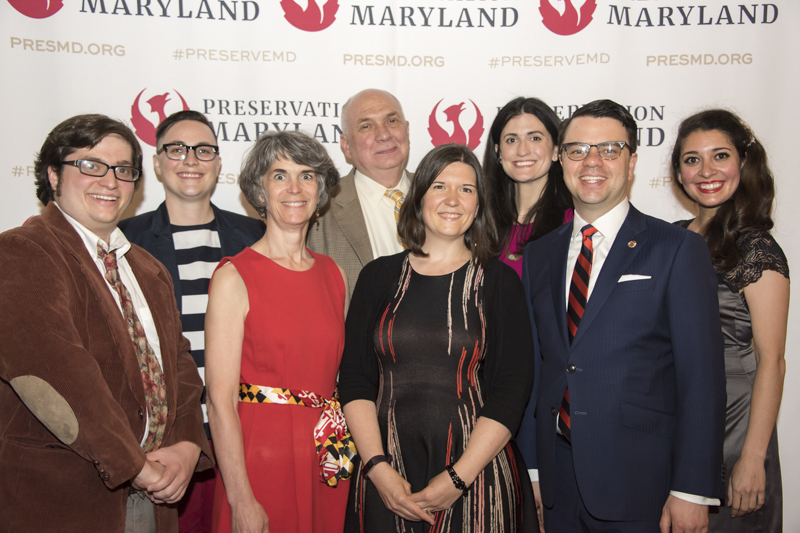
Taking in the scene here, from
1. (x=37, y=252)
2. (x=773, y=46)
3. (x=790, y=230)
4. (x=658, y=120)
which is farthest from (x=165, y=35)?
(x=790, y=230)

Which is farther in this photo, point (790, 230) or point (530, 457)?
point (790, 230)

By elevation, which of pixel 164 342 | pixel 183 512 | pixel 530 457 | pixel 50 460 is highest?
pixel 164 342

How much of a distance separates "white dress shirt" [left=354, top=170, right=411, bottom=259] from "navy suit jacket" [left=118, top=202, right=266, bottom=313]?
59 centimetres

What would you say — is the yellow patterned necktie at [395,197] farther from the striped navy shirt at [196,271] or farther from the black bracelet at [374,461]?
the black bracelet at [374,461]

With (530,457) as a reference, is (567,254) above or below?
above

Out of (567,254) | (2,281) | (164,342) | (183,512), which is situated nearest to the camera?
(2,281)

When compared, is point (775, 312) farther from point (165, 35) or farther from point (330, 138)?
point (165, 35)

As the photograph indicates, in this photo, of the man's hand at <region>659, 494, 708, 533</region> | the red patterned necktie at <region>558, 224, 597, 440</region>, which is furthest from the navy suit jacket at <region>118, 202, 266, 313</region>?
the man's hand at <region>659, 494, 708, 533</region>

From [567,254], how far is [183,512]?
2.17 meters

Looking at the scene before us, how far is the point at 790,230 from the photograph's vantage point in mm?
3525

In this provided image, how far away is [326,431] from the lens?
2012 millimetres

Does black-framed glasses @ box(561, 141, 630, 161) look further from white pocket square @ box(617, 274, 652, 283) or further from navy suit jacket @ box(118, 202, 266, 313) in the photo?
navy suit jacket @ box(118, 202, 266, 313)

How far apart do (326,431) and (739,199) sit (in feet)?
6.55

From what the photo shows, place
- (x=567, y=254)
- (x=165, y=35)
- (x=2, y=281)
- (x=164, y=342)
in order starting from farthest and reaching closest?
(x=165, y=35) < (x=567, y=254) < (x=164, y=342) < (x=2, y=281)
